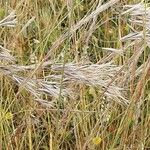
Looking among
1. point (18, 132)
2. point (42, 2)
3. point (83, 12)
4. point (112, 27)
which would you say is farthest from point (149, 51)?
point (18, 132)

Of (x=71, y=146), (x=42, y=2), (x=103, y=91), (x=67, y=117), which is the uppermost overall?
(x=42, y=2)

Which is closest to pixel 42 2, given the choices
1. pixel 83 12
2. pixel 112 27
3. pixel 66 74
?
pixel 83 12

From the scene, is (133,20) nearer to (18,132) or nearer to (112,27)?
(18,132)

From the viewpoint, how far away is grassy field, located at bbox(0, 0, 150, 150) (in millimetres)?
892

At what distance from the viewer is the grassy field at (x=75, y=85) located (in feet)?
2.93

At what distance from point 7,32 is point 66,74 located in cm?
64

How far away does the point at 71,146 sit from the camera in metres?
1.33

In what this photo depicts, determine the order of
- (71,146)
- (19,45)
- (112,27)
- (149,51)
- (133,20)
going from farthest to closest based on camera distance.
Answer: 1. (112,27)
2. (149,51)
3. (19,45)
4. (71,146)
5. (133,20)

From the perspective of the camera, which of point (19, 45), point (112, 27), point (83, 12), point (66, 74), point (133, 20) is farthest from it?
point (83, 12)

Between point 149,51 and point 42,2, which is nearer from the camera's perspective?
point 149,51

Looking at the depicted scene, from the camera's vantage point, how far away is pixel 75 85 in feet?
3.67

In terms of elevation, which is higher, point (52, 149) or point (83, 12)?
point (83, 12)

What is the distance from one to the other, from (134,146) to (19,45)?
535mm

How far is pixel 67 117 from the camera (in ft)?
3.70
